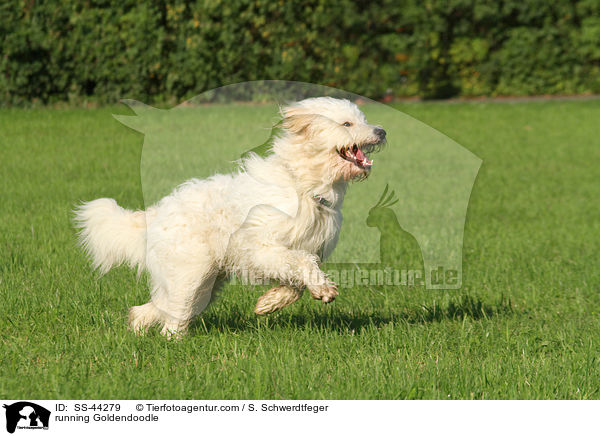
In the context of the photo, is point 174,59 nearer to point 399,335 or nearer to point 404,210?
point 404,210

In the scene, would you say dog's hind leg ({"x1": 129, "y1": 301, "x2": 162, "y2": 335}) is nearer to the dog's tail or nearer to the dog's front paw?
the dog's tail

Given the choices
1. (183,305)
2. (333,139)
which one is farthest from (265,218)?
(183,305)

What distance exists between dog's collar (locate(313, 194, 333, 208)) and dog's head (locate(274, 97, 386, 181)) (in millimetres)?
136

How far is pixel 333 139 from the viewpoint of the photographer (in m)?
4.68

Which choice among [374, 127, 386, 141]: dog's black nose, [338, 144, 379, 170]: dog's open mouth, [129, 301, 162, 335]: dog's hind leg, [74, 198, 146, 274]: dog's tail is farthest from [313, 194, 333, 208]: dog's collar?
[129, 301, 162, 335]: dog's hind leg

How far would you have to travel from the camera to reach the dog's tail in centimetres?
502

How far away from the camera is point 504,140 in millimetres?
16875

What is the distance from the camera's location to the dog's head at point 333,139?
4.63 metres

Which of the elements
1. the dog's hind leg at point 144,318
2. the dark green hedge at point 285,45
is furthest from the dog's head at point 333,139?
the dark green hedge at point 285,45

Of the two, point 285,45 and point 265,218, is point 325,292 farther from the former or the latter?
point 285,45

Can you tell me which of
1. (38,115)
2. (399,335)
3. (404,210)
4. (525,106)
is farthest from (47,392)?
(525,106)
